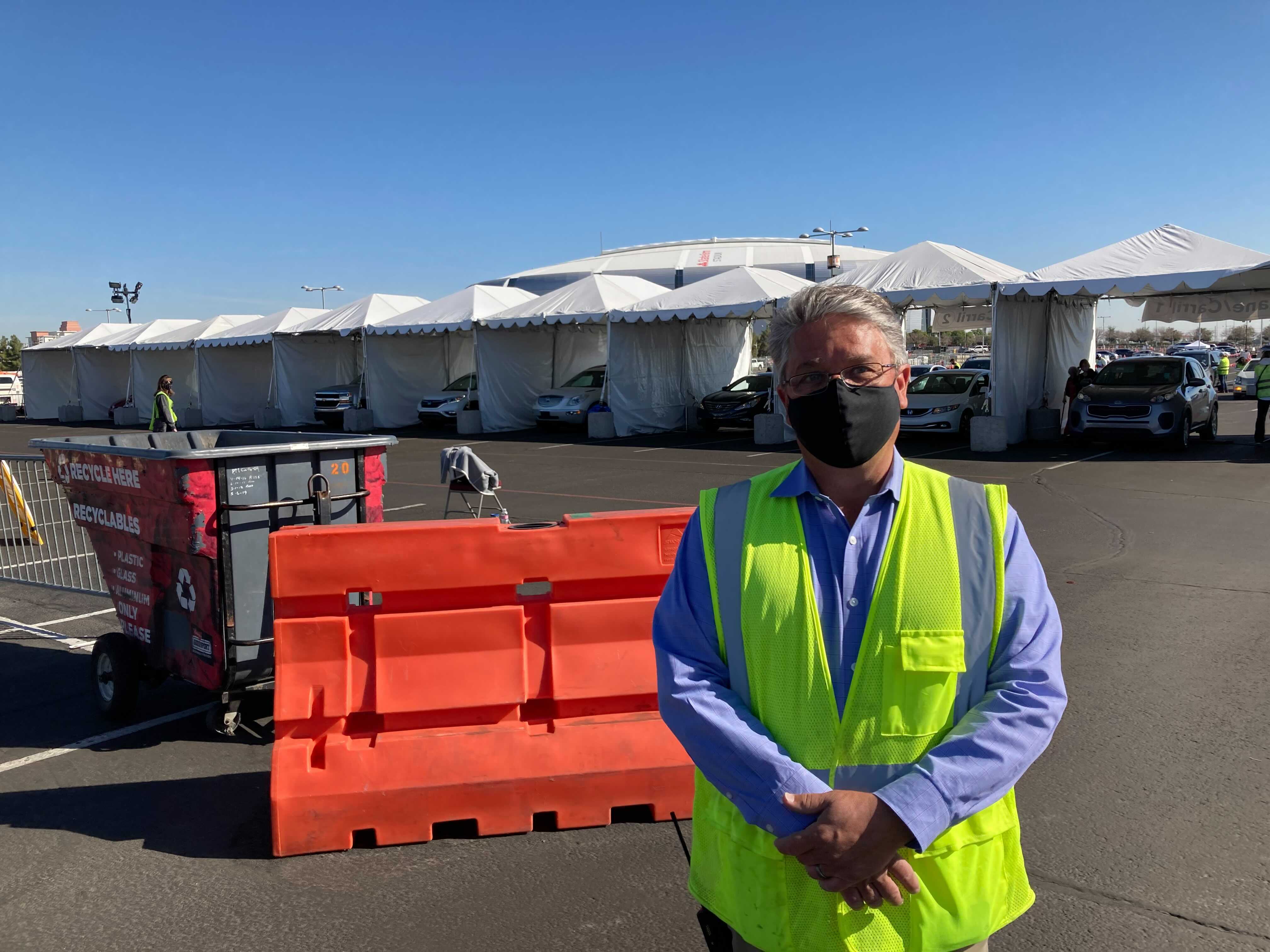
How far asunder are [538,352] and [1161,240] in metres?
16.2

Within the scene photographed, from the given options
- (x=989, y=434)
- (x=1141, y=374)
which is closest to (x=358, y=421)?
(x=989, y=434)

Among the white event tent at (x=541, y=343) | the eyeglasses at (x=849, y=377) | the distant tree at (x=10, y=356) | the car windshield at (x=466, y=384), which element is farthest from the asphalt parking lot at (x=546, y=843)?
the distant tree at (x=10, y=356)

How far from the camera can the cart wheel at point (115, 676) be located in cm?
520

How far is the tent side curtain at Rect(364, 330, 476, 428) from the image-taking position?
2881 cm

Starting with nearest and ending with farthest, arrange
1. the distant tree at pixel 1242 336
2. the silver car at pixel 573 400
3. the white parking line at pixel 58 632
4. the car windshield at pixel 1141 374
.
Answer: the white parking line at pixel 58 632, the car windshield at pixel 1141 374, the silver car at pixel 573 400, the distant tree at pixel 1242 336

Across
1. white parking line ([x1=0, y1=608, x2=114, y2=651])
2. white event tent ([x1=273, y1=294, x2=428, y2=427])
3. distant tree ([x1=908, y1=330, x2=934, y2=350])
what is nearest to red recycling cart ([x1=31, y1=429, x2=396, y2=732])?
white parking line ([x1=0, y1=608, x2=114, y2=651])

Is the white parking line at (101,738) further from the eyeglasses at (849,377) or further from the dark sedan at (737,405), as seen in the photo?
the dark sedan at (737,405)

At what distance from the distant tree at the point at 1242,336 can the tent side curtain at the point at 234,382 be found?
92.4 m

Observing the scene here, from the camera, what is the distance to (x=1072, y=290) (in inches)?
703

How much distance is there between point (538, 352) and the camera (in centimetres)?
2842

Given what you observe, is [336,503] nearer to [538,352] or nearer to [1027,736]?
[1027,736]

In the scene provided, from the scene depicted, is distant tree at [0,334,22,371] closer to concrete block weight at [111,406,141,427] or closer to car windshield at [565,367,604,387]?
concrete block weight at [111,406,141,427]

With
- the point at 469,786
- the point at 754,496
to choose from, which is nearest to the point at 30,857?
the point at 469,786

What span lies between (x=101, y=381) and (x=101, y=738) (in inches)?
1567
